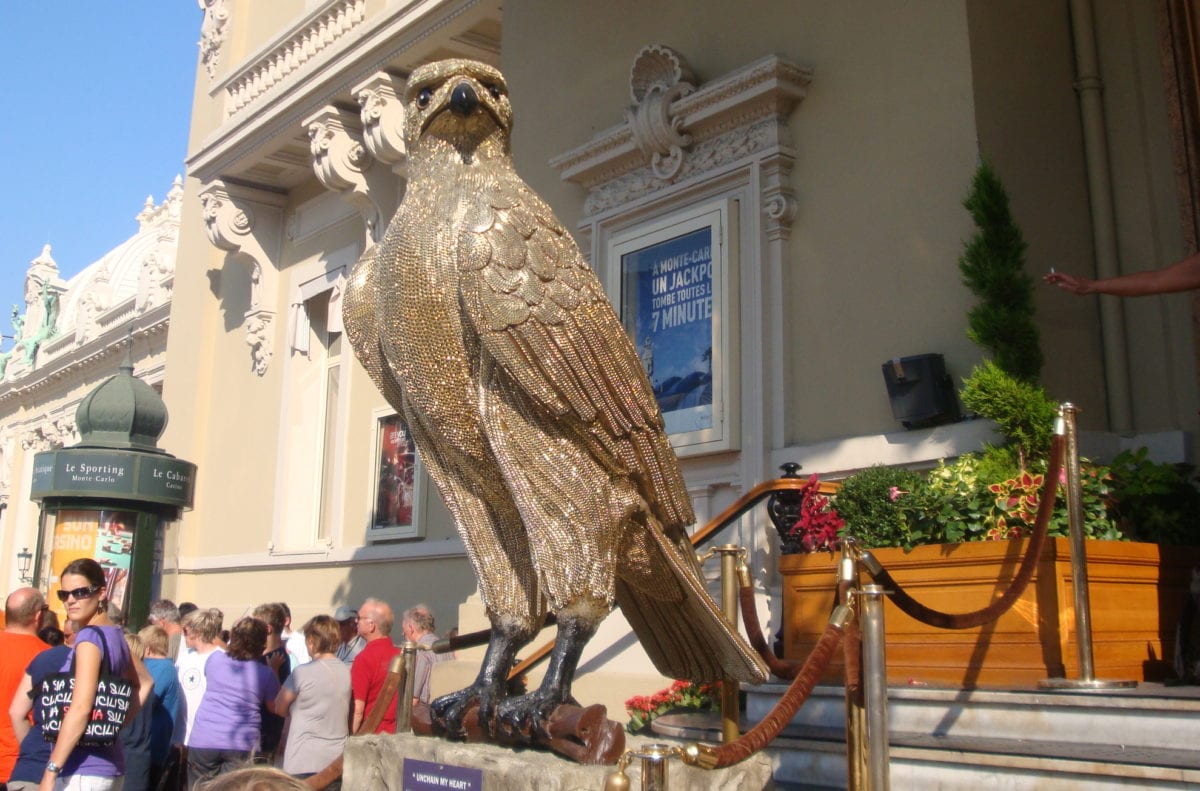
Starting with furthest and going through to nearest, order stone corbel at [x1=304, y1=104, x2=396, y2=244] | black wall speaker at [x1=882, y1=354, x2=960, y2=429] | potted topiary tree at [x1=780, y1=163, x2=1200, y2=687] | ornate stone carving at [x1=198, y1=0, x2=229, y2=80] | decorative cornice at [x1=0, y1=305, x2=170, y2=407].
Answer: decorative cornice at [x1=0, y1=305, x2=170, y2=407], ornate stone carving at [x1=198, y1=0, x2=229, y2=80], stone corbel at [x1=304, y1=104, x2=396, y2=244], black wall speaker at [x1=882, y1=354, x2=960, y2=429], potted topiary tree at [x1=780, y1=163, x2=1200, y2=687]

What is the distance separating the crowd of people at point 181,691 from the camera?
4.28 m

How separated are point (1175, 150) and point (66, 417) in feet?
74.0

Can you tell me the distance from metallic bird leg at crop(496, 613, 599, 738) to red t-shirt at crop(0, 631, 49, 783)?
8.10 feet

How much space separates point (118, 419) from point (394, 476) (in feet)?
10.7

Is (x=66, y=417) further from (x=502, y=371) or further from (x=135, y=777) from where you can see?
(x=502, y=371)

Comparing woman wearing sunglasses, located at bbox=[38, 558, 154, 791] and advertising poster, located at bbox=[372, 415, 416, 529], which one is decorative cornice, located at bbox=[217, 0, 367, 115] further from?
woman wearing sunglasses, located at bbox=[38, 558, 154, 791]

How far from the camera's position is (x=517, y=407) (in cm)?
323

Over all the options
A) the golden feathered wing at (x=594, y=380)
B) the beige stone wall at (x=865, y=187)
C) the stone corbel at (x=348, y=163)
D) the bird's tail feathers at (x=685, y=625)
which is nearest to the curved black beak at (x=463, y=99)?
the golden feathered wing at (x=594, y=380)

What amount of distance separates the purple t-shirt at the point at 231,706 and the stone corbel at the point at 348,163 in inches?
245

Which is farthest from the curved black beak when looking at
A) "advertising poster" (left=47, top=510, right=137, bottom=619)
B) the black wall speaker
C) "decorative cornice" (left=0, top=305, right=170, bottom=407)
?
"decorative cornice" (left=0, top=305, right=170, bottom=407)

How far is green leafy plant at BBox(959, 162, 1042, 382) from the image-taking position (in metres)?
5.37

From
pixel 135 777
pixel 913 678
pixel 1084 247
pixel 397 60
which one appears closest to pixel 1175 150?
pixel 1084 247

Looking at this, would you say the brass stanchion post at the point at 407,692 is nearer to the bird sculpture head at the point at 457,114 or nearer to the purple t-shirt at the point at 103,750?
the purple t-shirt at the point at 103,750

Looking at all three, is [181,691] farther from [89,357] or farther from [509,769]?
[89,357]
